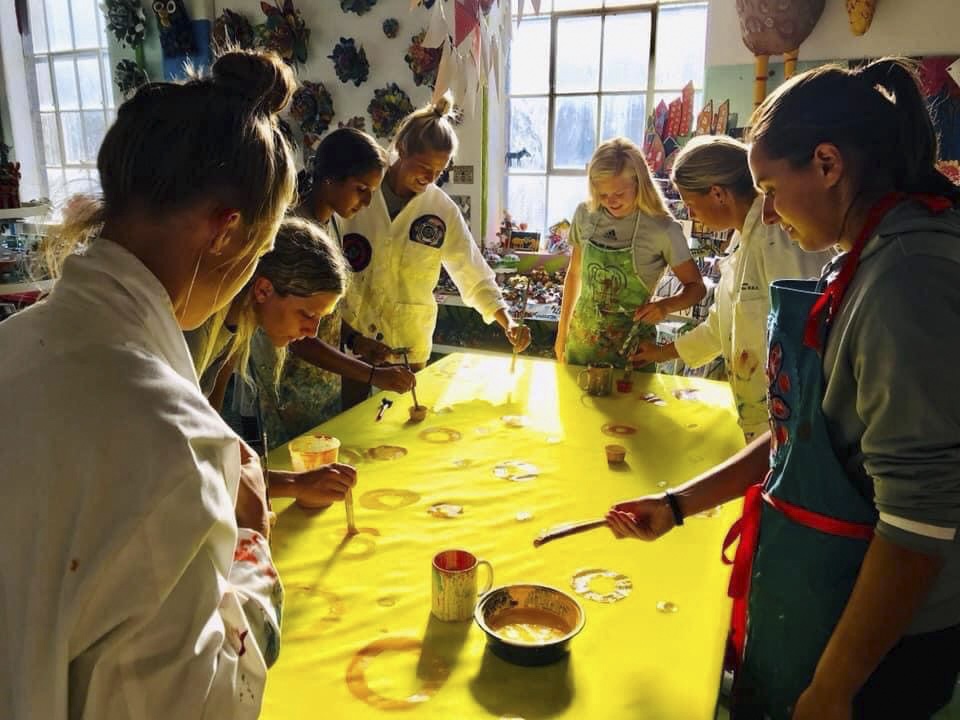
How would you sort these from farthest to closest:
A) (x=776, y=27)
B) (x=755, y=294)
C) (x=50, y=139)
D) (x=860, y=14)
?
(x=50, y=139), (x=776, y=27), (x=860, y=14), (x=755, y=294)

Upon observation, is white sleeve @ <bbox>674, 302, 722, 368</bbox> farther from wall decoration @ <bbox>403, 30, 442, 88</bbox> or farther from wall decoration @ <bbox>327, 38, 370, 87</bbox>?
wall decoration @ <bbox>327, 38, 370, 87</bbox>

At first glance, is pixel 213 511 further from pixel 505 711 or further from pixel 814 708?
pixel 814 708

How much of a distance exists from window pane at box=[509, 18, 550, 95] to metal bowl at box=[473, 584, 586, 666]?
13.7 ft

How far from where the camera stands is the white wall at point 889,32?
3322 mm

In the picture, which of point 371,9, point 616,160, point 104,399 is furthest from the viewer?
point 371,9

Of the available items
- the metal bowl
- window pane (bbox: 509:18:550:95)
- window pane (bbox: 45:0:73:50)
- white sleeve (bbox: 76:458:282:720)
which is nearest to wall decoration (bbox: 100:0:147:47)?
window pane (bbox: 45:0:73:50)

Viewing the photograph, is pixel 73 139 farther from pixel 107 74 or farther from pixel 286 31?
pixel 286 31

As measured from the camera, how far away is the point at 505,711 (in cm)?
94

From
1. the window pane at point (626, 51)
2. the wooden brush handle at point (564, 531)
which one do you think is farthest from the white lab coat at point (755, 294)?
the window pane at point (626, 51)

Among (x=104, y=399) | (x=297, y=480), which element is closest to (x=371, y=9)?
(x=297, y=480)

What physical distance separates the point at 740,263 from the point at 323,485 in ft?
4.71

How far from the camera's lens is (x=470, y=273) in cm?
299

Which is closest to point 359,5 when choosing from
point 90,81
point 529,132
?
point 529,132

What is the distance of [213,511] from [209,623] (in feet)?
0.36
